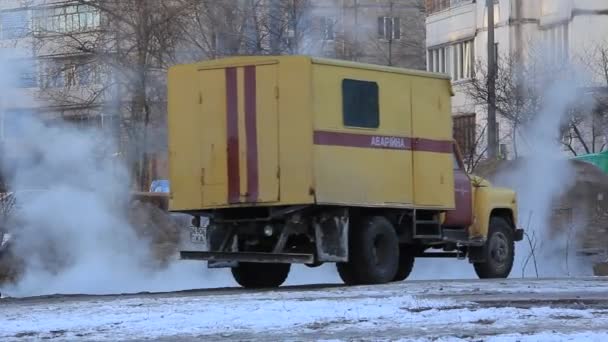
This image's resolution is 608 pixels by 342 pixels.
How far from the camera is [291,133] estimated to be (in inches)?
600

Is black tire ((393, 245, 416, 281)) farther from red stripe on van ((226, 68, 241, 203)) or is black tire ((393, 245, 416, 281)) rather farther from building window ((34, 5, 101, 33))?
building window ((34, 5, 101, 33))

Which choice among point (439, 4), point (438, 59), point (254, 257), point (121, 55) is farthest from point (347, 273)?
point (438, 59)

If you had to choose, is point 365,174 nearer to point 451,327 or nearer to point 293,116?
point 293,116

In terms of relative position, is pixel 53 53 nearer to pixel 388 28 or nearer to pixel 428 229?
pixel 388 28

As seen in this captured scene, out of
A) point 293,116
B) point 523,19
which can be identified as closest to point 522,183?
point 293,116

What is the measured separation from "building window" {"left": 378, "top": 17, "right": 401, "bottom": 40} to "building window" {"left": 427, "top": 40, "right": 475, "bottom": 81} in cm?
939

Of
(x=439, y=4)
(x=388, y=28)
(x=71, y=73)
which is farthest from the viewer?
(x=439, y=4)

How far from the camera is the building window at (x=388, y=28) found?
30155 millimetres

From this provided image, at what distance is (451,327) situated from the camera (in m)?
10.7

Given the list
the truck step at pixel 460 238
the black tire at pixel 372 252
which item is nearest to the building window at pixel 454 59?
the truck step at pixel 460 238

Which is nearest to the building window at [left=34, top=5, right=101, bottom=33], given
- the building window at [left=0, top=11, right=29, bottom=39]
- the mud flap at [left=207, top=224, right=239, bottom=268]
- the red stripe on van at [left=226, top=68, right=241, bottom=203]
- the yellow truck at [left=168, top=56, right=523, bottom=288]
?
the building window at [left=0, top=11, right=29, bottom=39]

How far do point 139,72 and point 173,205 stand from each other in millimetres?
12185

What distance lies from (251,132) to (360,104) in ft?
4.84

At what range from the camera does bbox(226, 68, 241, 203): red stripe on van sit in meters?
15.6
